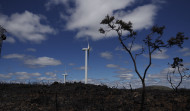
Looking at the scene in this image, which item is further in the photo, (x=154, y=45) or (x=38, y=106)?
(x=154, y=45)

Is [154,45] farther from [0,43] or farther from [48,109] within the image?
[0,43]

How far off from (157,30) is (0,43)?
2016 cm

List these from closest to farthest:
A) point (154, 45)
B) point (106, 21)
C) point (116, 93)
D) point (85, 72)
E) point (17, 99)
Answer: point (17, 99)
point (116, 93)
point (154, 45)
point (106, 21)
point (85, 72)

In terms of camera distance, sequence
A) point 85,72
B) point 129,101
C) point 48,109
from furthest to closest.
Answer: point 85,72, point 129,101, point 48,109

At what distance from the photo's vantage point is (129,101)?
52.3 ft

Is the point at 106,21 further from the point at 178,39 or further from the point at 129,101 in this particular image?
the point at 129,101

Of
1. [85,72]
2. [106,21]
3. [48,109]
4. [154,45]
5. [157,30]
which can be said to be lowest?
[48,109]

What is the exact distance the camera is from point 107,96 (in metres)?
17.8

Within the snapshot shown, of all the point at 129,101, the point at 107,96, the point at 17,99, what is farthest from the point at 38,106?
the point at 129,101

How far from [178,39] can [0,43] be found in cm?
2247

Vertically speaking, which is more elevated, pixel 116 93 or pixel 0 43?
pixel 0 43

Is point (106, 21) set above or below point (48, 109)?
above

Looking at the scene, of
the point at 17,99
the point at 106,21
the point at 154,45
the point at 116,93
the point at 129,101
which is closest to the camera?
the point at 129,101

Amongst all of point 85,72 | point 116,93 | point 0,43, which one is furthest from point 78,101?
point 85,72
